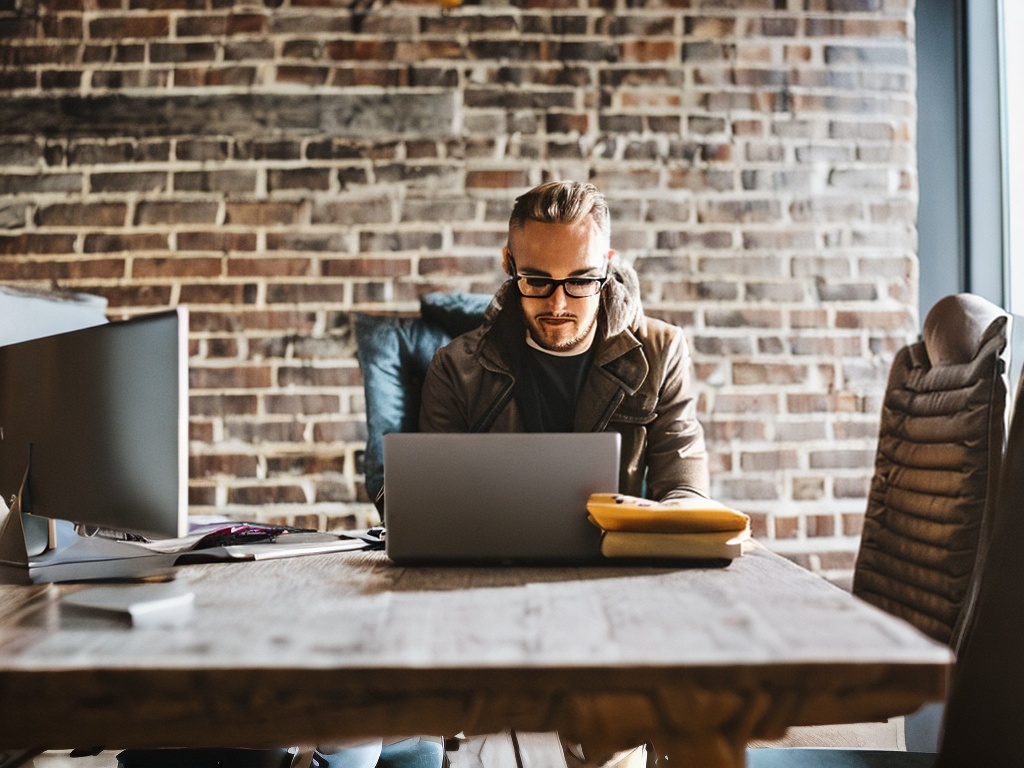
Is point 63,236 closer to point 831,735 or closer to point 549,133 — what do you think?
point 549,133

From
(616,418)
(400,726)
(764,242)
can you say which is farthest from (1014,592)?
(764,242)

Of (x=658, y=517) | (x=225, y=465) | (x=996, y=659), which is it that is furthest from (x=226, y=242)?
(x=996, y=659)

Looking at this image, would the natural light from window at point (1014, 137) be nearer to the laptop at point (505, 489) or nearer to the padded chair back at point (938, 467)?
the padded chair back at point (938, 467)

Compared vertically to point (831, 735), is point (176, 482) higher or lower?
higher

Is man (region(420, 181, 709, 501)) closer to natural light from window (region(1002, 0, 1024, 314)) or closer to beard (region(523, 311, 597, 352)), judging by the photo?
beard (region(523, 311, 597, 352))

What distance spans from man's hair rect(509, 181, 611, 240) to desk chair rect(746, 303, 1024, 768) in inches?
41.3

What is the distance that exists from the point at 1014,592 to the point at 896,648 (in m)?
0.30

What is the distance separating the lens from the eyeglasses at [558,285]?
1713 millimetres

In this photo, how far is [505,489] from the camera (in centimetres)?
105

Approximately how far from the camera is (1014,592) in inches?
33.8

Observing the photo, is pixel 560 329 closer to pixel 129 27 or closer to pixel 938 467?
pixel 938 467

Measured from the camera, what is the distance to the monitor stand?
1.07 metres

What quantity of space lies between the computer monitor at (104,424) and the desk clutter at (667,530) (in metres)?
0.54

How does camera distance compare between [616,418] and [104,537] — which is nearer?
[104,537]
